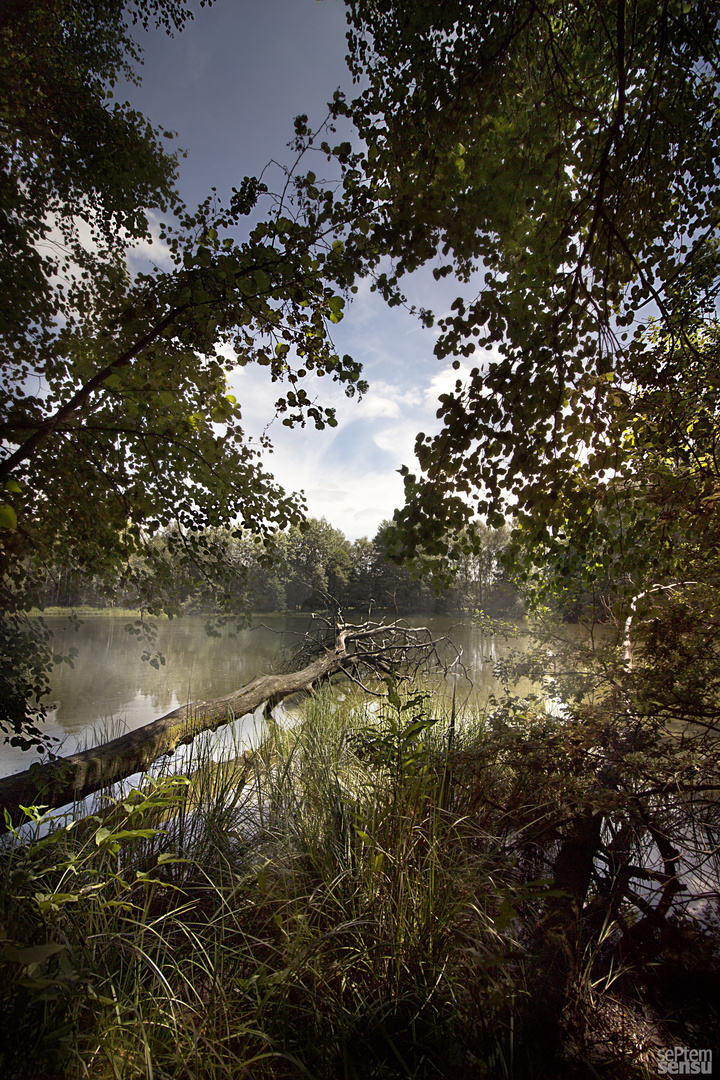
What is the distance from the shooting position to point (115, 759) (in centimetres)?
393

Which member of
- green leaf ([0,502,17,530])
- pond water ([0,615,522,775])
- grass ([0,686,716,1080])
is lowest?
pond water ([0,615,522,775])

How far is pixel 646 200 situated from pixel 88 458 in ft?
14.3

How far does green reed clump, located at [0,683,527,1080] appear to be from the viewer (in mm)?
1446

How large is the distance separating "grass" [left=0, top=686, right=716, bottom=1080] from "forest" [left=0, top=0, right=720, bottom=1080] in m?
0.02

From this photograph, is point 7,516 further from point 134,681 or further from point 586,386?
point 134,681

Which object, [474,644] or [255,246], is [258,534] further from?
[474,644]

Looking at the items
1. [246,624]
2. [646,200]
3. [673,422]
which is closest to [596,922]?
[673,422]

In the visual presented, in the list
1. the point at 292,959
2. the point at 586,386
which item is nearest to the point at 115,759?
the point at 292,959

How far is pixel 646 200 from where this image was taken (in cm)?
280

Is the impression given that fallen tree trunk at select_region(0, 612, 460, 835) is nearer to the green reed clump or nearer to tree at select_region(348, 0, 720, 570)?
the green reed clump

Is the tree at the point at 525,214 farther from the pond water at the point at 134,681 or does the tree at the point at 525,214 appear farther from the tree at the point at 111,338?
the pond water at the point at 134,681

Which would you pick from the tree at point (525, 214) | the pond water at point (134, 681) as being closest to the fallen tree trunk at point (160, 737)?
the pond water at point (134, 681)

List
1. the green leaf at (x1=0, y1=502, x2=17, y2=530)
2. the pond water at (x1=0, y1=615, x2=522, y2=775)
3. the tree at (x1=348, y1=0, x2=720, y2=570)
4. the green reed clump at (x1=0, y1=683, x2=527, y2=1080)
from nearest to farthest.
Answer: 1. the green leaf at (x1=0, y1=502, x2=17, y2=530)
2. the green reed clump at (x1=0, y1=683, x2=527, y2=1080)
3. the tree at (x1=348, y1=0, x2=720, y2=570)
4. the pond water at (x1=0, y1=615, x2=522, y2=775)

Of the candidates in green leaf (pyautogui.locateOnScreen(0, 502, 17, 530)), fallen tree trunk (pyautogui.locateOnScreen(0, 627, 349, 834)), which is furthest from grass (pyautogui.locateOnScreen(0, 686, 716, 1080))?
green leaf (pyautogui.locateOnScreen(0, 502, 17, 530))
